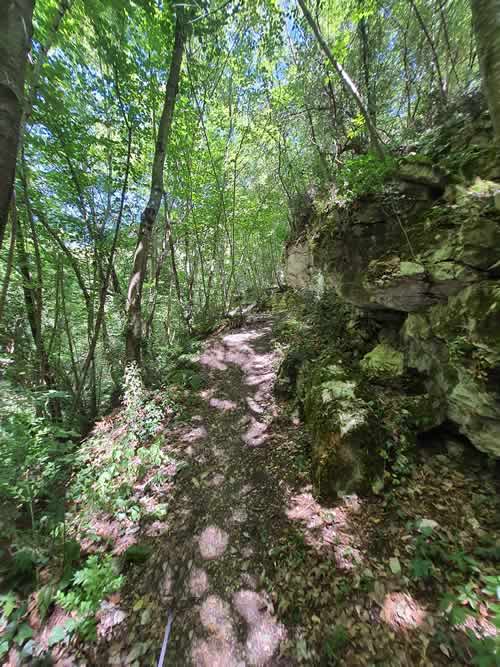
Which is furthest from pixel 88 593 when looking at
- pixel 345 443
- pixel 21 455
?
pixel 345 443

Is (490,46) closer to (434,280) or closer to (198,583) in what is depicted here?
(434,280)

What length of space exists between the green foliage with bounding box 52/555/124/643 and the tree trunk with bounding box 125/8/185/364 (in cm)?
351

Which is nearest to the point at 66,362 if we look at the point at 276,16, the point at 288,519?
the point at 288,519

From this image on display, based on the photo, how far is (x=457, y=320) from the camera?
2.92 m

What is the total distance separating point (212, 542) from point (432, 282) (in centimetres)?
439

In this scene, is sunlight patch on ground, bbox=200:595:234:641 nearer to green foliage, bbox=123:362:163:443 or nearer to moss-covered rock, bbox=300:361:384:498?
moss-covered rock, bbox=300:361:384:498

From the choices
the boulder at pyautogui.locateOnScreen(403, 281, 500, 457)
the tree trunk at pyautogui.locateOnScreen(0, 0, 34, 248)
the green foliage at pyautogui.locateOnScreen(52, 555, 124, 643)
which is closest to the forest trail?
the green foliage at pyautogui.locateOnScreen(52, 555, 124, 643)

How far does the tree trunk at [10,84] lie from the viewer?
3.84ft

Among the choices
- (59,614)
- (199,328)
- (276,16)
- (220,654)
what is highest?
(276,16)

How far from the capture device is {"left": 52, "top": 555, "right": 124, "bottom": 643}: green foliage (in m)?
2.31

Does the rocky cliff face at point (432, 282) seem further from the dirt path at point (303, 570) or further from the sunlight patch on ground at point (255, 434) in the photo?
the sunlight patch on ground at point (255, 434)

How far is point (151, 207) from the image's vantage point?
17.3 feet

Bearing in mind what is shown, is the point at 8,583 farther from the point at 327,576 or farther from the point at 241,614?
the point at 327,576

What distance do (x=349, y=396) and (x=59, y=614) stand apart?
159 inches
